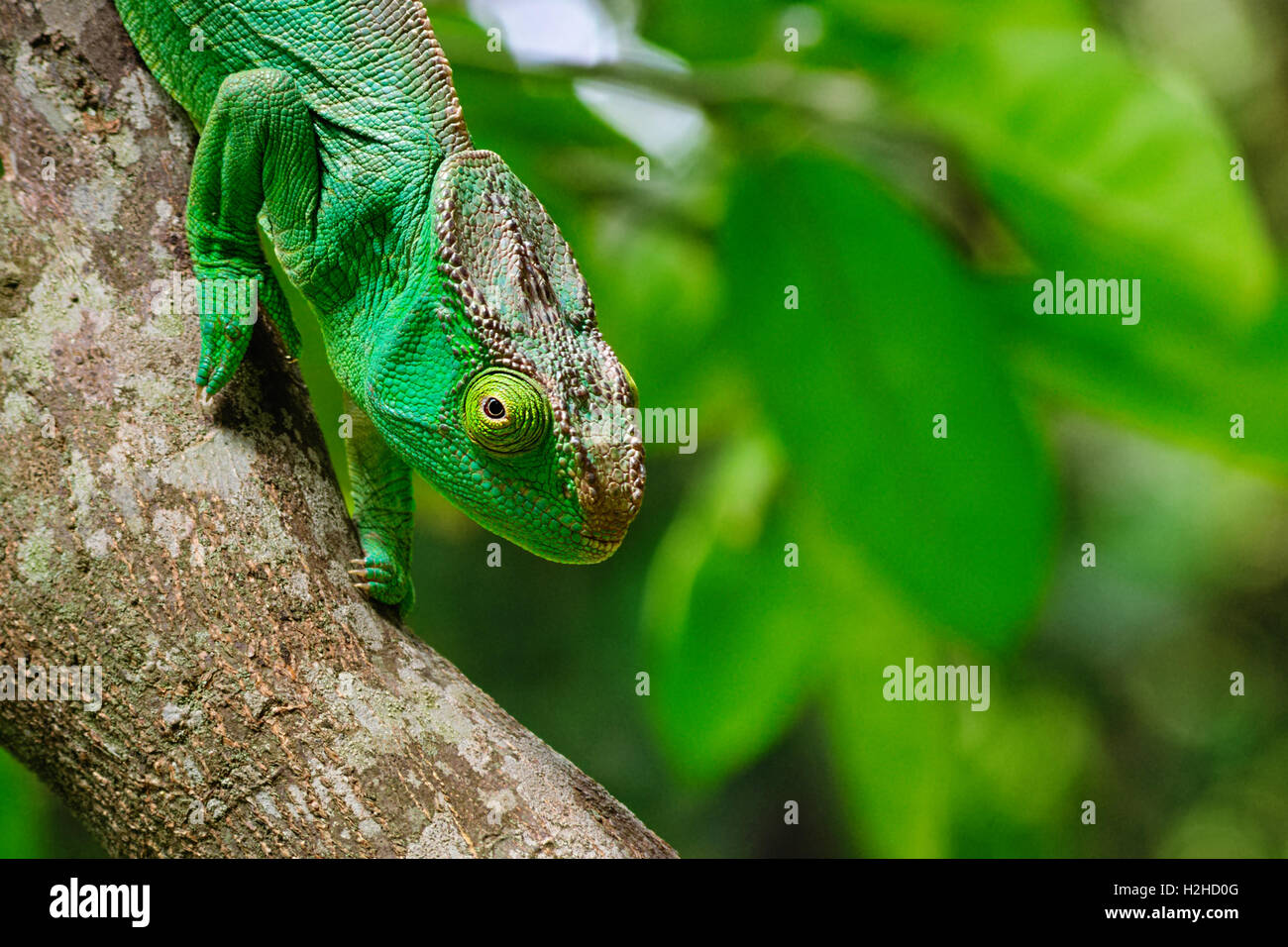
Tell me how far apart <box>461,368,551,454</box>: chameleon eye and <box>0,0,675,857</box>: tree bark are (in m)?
0.23

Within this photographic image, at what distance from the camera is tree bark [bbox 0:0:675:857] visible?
1368 millimetres

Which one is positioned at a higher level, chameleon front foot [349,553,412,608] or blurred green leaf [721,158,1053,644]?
blurred green leaf [721,158,1053,644]

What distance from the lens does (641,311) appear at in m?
2.53

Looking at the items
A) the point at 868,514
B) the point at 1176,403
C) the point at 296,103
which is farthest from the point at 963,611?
the point at 296,103

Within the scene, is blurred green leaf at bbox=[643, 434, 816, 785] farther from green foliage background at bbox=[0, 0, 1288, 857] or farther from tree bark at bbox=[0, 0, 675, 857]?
tree bark at bbox=[0, 0, 675, 857]

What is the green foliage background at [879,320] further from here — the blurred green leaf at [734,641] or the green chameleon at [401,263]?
the green chameleon at [401,263]

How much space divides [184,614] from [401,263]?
61cm

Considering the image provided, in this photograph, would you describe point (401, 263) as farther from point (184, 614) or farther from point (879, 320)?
point (879, 320)

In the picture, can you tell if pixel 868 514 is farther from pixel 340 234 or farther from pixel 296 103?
pixel 296 103

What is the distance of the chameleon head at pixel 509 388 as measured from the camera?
1.60 m

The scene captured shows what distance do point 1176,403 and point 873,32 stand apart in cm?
88

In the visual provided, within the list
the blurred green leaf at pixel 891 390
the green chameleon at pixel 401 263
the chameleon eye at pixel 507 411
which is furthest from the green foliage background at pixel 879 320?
the chameleon eye at pixel 507 411

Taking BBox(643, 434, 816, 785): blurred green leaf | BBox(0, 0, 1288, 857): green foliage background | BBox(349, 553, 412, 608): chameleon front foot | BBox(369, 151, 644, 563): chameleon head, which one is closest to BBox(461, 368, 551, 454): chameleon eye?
BBox(369, 151, 644, 563): chameleon head

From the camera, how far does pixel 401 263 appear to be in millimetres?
1704
